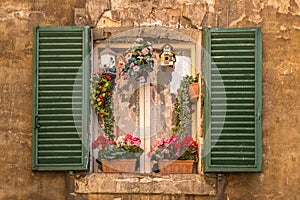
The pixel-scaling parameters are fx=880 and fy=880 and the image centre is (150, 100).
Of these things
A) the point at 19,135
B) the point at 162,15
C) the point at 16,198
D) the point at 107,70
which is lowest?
the point at 16,198

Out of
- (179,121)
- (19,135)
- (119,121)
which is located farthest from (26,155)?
(179,121)

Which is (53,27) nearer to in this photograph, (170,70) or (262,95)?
(170,70)

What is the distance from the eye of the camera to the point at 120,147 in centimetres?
842

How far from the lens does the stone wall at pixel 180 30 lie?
834 cm

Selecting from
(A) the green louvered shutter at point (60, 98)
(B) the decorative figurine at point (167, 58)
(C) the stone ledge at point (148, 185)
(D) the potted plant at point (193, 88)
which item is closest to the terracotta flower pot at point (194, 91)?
(D) the potted plant at point (193, 88)

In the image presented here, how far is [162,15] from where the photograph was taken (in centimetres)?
854

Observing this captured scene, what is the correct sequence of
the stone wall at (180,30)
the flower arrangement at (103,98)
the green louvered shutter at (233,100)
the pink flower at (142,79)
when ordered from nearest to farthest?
1. the green louvered shutter at (233,100)
2. the stone wall at (180,30)
3. the flower arrangement at (103,98)
4. the pink flower at (142,79)

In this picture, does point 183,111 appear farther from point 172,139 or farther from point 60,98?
point 60,98

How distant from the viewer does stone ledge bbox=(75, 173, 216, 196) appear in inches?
328

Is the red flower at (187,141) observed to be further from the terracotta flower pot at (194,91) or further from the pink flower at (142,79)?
the pink flower at (142,79)

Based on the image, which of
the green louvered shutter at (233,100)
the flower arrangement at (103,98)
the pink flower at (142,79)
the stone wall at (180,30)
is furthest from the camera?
the pink flower at (142,79)

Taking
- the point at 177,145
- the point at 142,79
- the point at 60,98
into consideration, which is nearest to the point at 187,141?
the point at 177,145

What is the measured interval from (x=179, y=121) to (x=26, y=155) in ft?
4.95

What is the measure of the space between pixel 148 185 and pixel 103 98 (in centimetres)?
95
